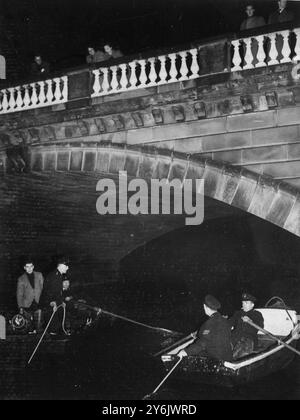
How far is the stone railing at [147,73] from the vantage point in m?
8.33

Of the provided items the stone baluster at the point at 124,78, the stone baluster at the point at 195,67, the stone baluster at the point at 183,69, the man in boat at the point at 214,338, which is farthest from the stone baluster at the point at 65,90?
the man in boat at the point at 214,338

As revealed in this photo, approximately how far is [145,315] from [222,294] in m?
2.30

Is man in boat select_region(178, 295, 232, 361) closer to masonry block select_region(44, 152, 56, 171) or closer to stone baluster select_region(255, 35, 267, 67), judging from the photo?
stone baluster select_region(255, 35, 267, 67)

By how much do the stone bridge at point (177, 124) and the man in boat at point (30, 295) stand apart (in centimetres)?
179

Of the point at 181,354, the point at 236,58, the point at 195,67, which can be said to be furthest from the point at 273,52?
the point at 181,354

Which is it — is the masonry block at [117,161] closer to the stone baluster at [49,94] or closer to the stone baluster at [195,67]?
the stone baluster at [49,94]

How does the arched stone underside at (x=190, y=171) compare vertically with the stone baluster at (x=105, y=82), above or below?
below

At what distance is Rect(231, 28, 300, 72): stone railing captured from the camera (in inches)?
287

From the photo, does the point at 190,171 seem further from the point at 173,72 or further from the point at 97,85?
the point at 97,85

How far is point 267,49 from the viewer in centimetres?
759

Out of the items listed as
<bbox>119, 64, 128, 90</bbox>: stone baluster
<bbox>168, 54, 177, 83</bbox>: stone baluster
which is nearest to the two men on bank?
<bbox>119, 64, 128, 90</bbox>: stone baluster

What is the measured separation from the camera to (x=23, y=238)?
12969 millimetres

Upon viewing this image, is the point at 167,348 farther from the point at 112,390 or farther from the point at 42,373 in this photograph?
the point at 42,373
